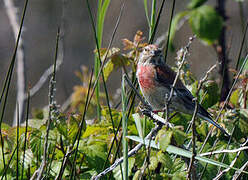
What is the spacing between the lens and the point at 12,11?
4250 mm

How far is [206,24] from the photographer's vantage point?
195cm

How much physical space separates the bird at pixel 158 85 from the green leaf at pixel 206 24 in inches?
46.5

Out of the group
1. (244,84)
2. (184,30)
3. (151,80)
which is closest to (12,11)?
(151,80)

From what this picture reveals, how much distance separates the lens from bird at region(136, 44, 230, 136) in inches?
127

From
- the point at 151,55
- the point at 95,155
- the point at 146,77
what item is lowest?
the point at 95,155

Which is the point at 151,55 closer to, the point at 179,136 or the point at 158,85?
the point at 158,85

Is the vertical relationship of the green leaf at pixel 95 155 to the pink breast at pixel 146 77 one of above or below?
below

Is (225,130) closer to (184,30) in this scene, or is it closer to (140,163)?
(140,163)

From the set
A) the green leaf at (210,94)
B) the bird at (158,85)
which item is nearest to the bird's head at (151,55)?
the bird at (158,85)

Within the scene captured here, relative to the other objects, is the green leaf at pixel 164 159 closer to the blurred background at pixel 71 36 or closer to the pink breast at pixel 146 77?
the pink breast at pixel 146 77

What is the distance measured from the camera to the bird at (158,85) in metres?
3.22

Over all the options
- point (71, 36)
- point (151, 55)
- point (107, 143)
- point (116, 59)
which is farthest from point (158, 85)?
point (71, 36)

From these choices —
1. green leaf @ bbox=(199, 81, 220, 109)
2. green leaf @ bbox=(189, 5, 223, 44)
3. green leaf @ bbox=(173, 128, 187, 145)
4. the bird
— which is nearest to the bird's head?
the bird

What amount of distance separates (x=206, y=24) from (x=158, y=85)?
1.40 m
